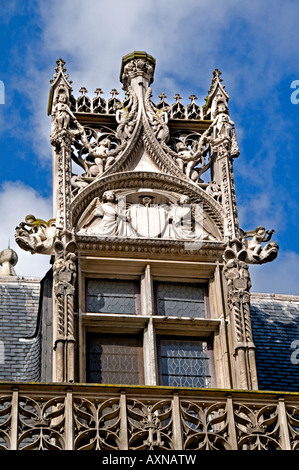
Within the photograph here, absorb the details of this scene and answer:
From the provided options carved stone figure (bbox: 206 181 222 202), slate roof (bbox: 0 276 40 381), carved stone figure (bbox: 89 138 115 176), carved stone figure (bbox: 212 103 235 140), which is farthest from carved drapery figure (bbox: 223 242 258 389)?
slate roof (bbox: 0 276 40 381)

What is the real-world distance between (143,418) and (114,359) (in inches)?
88.7

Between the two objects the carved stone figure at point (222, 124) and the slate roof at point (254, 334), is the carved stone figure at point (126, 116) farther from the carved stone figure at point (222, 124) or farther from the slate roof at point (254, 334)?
the slate roof at point (254, 334)

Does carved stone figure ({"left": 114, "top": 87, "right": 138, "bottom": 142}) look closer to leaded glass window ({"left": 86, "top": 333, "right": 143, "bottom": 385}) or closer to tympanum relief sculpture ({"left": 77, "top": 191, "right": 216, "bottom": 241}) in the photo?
tympanum relief sculpture ({"left": 77, "top": 191, "right": 216, "bottom": 241})

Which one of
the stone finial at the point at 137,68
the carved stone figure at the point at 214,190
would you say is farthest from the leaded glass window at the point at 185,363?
the stone finial at the point at 137,68

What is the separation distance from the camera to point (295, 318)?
22719 millimetres

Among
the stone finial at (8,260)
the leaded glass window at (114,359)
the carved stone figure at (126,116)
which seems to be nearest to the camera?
the leaded glass window at (114,359)

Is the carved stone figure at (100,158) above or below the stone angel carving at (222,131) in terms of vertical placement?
below

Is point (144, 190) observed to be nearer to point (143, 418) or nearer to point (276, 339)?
point (276, 339)

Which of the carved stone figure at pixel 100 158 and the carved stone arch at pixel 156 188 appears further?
the carved stone figure at pixel 100 158

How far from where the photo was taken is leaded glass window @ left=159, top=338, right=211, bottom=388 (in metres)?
18.3

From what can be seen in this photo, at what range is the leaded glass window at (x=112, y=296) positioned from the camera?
61.8 ft

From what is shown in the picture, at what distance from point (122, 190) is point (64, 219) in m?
1.24

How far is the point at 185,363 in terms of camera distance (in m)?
18.5

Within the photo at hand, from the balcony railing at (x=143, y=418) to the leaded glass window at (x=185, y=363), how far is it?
1.58 meters
